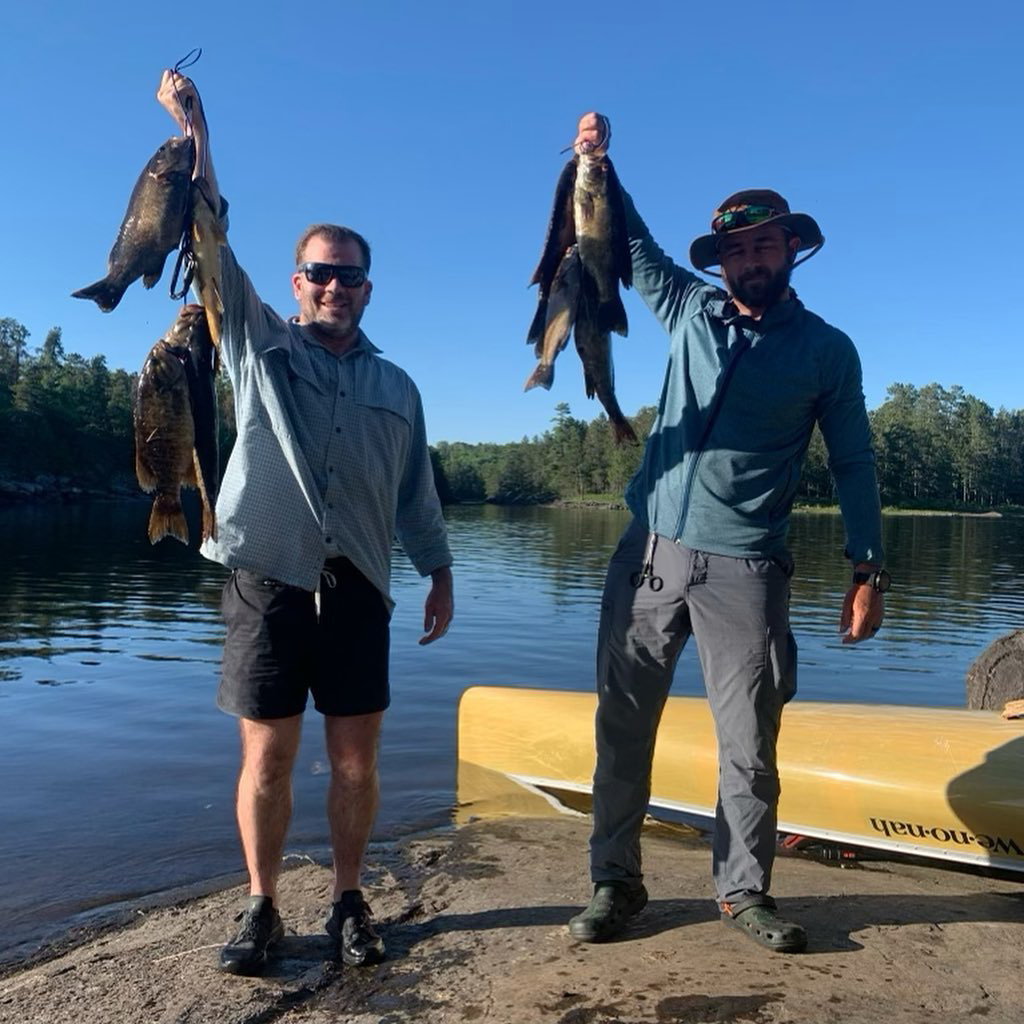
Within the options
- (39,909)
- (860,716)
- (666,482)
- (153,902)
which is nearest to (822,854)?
(860,716)

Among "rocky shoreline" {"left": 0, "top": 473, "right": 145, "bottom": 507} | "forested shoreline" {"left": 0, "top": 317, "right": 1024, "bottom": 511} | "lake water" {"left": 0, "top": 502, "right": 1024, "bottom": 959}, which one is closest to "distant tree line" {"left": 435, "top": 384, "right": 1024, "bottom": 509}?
"forested shoreline" {"left": 0, "top": 317, "right": 1024, "bottom": 511}

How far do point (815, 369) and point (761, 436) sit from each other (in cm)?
34

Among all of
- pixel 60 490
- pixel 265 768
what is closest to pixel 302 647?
pixel 265 768

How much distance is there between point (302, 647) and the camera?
3.61 meters

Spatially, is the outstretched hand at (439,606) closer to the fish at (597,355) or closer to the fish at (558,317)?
the fish at (558,317)

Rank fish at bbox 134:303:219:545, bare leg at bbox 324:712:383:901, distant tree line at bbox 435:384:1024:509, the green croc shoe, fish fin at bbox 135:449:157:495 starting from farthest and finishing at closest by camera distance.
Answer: distant tree line at bbox 435:384:1024:509 → fish fin at bbox 135:449:157:495 → fish at bbox 134:303:219:545 → bare leg at bbox 324:712:383:901 → the green croc shoe

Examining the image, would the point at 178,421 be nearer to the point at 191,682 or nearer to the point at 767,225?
the point at 767,225

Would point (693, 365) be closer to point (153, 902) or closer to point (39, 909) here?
point (153, 902)

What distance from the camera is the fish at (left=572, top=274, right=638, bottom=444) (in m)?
4.40

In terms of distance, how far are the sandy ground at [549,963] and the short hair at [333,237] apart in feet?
9.24

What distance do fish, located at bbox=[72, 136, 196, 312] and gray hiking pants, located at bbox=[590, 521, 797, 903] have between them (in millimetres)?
2246

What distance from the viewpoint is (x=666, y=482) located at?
3969mm

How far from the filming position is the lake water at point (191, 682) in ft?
21.4

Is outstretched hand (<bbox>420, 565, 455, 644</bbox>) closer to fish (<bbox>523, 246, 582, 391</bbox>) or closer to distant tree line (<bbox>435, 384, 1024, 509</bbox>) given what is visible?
fish (<bbox>523, 246, 582, 391</bbox>)
